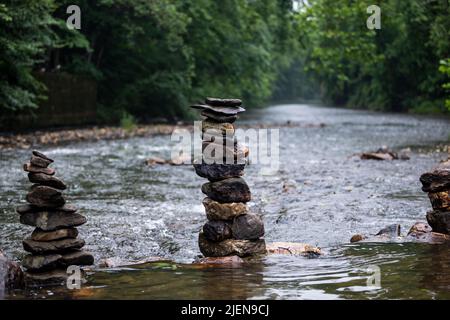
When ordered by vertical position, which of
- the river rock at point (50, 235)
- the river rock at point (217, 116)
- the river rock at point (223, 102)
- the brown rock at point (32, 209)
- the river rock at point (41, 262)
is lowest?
the river rock at point (41, 262)

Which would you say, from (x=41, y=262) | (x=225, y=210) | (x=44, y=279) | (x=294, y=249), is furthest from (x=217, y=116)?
(x=44, y=279)

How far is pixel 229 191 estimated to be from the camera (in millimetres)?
8250

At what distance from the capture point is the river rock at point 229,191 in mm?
8242

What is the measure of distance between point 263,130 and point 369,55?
6803mm

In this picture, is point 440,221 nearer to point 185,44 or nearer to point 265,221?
point 265,221

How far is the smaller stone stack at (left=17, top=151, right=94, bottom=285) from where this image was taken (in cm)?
700

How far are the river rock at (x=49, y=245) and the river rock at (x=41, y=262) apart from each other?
67mm

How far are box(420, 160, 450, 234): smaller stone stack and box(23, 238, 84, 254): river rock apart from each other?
470 cm

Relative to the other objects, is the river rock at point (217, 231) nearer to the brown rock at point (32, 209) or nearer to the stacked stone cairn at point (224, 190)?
the stacked stone cairn at point (224, 190)

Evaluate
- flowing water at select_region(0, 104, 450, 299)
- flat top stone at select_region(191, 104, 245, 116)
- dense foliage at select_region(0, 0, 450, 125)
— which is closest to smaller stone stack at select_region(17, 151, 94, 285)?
flowing water at select_region(0, 104, 450, 299)

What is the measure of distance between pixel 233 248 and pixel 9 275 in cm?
267

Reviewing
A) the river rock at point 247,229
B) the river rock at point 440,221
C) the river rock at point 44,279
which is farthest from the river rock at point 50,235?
the river rock at point 440,221
